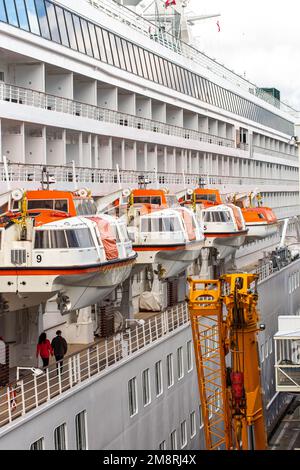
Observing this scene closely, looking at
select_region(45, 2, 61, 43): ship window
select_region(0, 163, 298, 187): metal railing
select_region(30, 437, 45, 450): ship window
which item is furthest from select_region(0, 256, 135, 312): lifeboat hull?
select_region(45, 2, 61, 43): ship window

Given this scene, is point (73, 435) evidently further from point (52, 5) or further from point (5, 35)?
point (52, 5)

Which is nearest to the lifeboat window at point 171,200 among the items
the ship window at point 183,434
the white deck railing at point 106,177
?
the white deck railing at point 106,177

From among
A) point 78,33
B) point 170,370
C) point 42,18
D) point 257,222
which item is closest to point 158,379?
point 170,370

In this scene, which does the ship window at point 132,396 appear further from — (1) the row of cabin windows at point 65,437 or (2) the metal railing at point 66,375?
(1) the row of cabin windows at point 65,437

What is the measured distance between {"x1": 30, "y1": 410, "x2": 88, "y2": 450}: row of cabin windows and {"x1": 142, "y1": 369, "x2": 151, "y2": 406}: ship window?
13.1 ft

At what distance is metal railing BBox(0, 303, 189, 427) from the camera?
17.5m

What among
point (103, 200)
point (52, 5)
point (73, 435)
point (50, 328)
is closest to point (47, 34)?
point (52, 5)

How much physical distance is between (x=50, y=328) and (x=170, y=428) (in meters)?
4.37

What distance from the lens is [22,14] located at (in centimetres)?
2580

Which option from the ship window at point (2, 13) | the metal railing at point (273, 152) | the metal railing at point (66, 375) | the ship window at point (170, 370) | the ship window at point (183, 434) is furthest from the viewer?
the metal railing at point (273, 152)

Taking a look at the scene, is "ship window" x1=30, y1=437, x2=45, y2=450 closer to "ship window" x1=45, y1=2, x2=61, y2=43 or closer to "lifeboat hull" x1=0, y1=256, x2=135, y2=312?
"lifeboat hull" x1=0, y1=256, x2=135, y2=312

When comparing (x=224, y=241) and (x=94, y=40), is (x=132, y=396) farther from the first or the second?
(x=224, y=241)

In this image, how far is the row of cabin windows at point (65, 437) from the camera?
57.9 ft

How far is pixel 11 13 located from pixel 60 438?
11.6m
